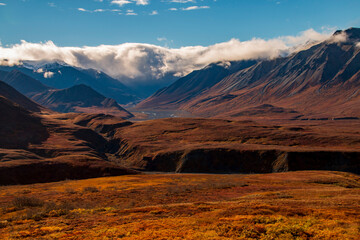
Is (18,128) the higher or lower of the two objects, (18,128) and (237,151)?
the higher

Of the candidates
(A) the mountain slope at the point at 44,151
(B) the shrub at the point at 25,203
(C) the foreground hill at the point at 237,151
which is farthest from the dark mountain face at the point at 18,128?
(B) the shrub at the point at 25,203

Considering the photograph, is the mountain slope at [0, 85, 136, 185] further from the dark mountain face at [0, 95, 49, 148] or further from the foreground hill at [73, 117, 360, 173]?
the foreground hill at [73, 117, 360, 173]

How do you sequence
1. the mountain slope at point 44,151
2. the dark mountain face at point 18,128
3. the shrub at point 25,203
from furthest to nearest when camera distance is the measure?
1. the dark mountain face at point 18,128
2. the mountain slope at point 44,151
3. the shrub at point 25,203

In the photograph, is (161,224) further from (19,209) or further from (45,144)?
(45,144)

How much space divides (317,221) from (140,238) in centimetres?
1428

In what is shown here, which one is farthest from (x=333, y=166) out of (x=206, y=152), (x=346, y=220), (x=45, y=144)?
(x=45, y=144)

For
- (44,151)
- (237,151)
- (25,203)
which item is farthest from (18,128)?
(25,203)

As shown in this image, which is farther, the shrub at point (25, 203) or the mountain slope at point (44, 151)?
the mountain slope at point (44, 151)

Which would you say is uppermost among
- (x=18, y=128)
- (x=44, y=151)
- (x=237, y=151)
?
(x=18, y=128)

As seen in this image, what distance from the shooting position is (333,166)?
105 m

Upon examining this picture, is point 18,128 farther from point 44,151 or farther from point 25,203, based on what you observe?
point 25,203

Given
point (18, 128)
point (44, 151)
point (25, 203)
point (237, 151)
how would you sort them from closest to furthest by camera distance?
point (25, 203) → point (237, 151) → point (44, 151) → point (18, 128)

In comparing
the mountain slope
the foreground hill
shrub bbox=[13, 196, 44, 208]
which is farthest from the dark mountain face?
shrub bbox=[13, 196, 44, 208]

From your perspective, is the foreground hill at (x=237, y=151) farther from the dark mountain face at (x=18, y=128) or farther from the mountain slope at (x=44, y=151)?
the dark mountain face at (x=18, y=128)
